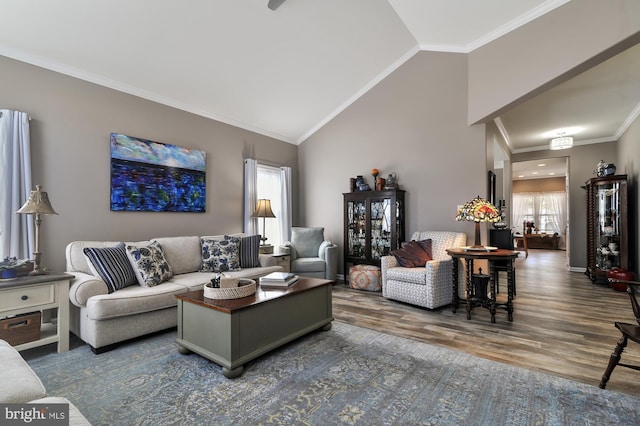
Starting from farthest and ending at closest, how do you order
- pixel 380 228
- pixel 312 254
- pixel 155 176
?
pixel 312 254 → pixel 380 228 → pixel 155 176

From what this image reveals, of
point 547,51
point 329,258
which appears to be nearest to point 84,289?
point 329,258

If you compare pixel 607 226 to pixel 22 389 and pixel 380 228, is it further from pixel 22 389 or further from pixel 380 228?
pixel 22 389

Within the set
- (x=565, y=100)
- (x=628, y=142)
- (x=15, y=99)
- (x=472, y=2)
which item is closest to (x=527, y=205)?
(x=628, y=142)

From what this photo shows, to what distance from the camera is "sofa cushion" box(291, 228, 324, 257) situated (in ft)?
17.2

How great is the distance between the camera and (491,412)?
5.65ft

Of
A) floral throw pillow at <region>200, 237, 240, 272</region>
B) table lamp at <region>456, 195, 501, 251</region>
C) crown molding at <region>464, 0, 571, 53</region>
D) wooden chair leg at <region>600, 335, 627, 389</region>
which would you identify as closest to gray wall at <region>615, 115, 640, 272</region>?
crown molding at <region>464, 0, 571, 53</region>

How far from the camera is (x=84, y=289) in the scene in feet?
8.40

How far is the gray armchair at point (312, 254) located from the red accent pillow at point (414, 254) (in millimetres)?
1197

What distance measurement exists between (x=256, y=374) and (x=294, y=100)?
4101mm

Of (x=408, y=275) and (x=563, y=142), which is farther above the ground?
(x=563, y=142)

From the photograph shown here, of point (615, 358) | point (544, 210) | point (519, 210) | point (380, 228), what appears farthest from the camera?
point (519, 210)

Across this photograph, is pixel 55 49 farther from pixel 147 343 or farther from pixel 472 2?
pixel 472 2

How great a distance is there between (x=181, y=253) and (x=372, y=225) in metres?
2.85

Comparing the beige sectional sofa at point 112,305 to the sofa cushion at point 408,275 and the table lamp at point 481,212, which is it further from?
the table lamp at point 481,212
